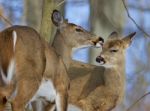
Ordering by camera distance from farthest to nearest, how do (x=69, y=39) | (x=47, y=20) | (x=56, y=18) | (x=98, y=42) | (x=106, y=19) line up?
(x=106, y=19)
(x=69, y=39)
(x=98, y=42)
(x=56, y=18)
(x=47, y=20)

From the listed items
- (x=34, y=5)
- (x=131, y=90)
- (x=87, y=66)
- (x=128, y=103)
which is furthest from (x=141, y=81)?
(x=87, y=66)

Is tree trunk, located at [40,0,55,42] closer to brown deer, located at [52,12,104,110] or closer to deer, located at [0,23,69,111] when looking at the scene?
brown deer, located at [52,12,104,110]

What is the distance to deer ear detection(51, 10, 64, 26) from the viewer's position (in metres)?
8.17

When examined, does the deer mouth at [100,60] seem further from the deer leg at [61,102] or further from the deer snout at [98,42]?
the deer leg at [61,102]

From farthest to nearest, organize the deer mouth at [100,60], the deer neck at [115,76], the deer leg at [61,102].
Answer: the deer neck at [115,76]
the deer mouth at [100,60]
the deer leg at [61,102]

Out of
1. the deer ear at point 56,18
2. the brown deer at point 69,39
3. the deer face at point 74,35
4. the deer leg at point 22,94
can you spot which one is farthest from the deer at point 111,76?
the deer leg at point 22,94

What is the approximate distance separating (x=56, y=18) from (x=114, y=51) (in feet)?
3.63

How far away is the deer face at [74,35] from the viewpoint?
863cm

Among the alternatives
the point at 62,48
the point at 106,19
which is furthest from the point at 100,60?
the point at 106,19

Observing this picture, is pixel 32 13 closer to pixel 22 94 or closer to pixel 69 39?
pixel 69 39

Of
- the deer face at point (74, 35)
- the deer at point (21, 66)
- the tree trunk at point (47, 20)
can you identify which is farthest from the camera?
the deer face at point (74, 35)

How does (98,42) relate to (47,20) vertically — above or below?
below

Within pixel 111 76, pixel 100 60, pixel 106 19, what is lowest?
pixel 111 76

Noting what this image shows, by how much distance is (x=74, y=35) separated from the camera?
875cm
